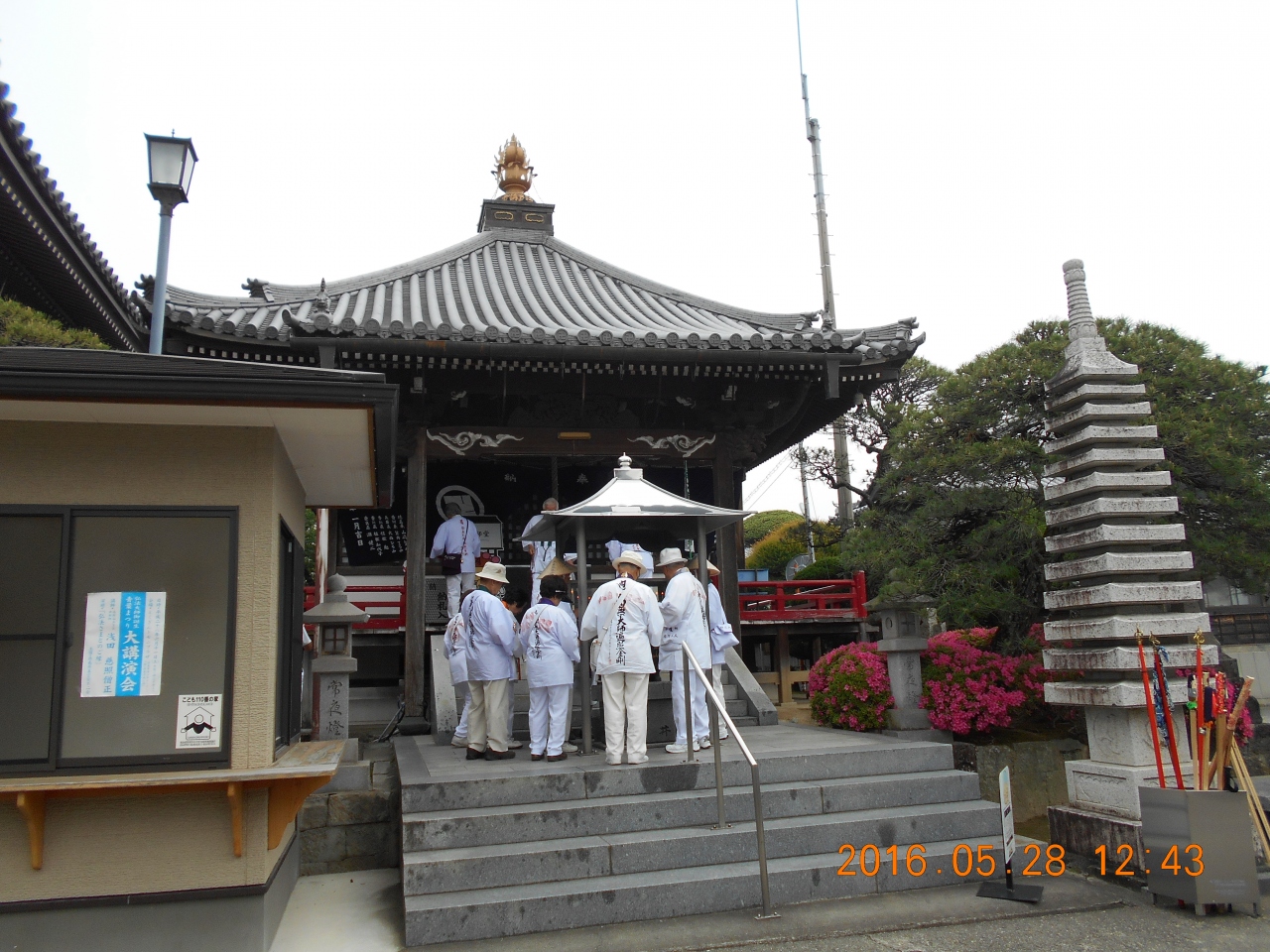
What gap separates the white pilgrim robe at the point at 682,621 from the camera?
7.70 meters

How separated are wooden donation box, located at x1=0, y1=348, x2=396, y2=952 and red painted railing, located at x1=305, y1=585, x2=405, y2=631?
20.9ft

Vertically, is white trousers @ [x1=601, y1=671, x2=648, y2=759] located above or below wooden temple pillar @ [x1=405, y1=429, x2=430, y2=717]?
below

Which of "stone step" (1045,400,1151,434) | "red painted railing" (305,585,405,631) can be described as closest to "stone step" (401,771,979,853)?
"stone step" (1045,400,1151,434)

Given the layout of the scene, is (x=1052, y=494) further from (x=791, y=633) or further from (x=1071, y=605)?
(x=791, y=633)

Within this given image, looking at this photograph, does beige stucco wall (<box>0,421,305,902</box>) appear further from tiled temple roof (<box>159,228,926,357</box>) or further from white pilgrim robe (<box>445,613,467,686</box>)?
tiled temple roof (<box>159,228,926,357</box>)

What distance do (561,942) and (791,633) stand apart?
380 inches

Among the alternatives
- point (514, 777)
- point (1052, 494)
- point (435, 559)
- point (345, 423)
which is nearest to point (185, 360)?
point (345, 423)

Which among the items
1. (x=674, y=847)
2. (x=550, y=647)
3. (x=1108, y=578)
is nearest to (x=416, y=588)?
(x=550, y=647)

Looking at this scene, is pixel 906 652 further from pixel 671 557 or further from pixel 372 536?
pixel 372 536

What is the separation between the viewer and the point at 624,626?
717cm

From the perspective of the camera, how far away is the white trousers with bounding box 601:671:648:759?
7012mm

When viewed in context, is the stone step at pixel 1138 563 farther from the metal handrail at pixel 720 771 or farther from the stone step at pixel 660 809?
the metal handrail at pixel 720 771

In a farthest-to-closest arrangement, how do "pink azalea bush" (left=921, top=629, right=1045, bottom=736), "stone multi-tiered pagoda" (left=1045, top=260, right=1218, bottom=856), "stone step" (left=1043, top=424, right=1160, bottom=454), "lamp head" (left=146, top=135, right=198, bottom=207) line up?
"pink azalea bush" (left=921, top=629, right=1045, bottom=736) < "lamp head" (left=146, top=135, right=198, bottom=207) < "stone step" (left=1043, top=424, right=1160, bottom=454) < "stone multi-tiered pagoda" (left=1045, top=260, right=1218, bottom=856)

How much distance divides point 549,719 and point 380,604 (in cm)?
505
